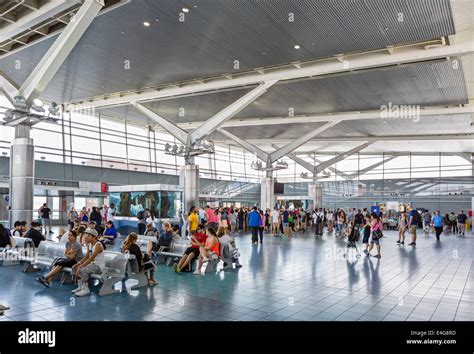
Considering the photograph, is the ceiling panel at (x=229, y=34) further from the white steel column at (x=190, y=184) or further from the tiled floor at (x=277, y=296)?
the tiled floor at (x=277, y=296)

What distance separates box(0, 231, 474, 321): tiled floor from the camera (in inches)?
223

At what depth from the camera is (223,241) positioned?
385 inches

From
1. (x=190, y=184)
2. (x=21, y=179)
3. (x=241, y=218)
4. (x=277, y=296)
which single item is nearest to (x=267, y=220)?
(x=241, y=218)

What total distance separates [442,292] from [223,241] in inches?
199

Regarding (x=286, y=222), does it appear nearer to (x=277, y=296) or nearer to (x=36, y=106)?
(x=36, y=106)

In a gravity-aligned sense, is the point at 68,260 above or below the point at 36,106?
below

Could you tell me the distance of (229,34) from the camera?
12414 millimetres

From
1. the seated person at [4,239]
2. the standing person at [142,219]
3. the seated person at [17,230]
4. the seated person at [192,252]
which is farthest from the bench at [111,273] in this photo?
the standing person at [142,219]

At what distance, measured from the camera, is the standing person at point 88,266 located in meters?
6.84

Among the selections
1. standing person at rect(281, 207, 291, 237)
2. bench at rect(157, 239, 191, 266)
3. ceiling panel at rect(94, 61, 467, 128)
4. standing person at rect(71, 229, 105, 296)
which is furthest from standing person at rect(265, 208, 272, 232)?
standing person at rect(71, 229, 105, 296)

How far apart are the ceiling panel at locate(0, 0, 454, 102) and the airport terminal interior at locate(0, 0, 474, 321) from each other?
75mm
